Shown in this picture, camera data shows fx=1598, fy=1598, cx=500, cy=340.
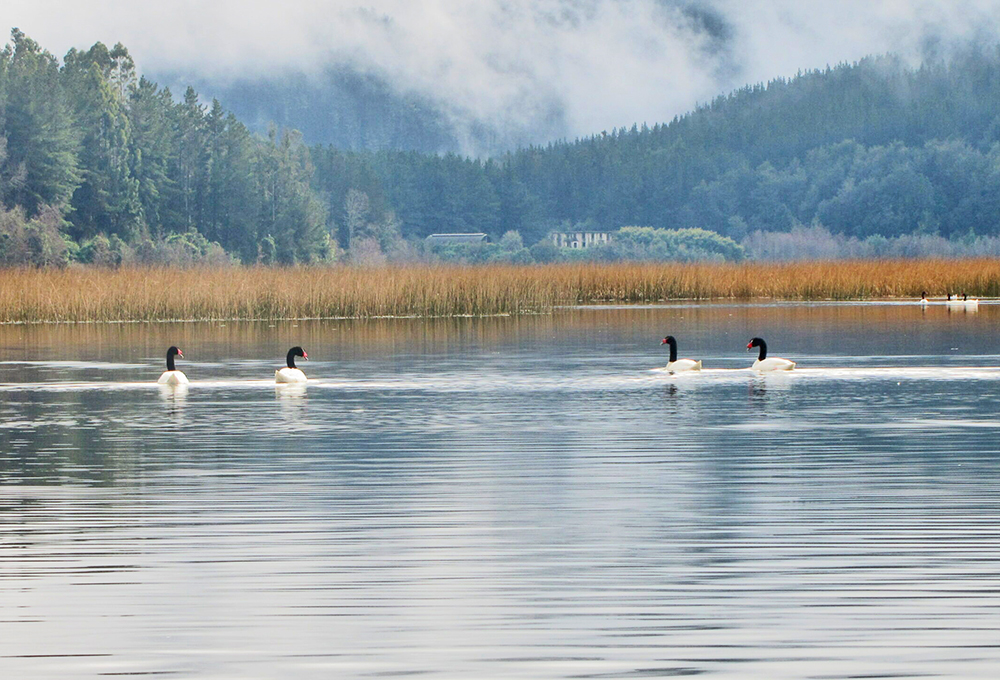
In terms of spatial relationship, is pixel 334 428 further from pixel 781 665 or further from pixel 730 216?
pixel 730 216

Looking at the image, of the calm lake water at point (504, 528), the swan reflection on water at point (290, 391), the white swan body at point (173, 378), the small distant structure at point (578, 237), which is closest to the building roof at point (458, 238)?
the small distant structure at point (578, 237)

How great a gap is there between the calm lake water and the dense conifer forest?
48202mm

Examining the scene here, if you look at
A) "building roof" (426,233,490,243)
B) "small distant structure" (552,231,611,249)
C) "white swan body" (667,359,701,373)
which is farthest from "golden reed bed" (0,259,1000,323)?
"small distant structure" (552,231,611,249)

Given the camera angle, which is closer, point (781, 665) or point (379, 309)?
point (781, 665)

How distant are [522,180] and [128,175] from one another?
9549cm

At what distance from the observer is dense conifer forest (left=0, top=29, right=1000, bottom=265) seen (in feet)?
243

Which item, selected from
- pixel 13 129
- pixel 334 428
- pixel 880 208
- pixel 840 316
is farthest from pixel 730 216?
pixel 334 428

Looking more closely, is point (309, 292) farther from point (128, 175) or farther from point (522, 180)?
point (522, 180)

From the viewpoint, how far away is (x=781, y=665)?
5.74 m

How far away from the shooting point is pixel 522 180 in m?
170

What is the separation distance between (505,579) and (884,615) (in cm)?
171

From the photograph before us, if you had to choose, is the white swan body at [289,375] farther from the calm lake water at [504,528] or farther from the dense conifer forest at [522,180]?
the dense conifer forest at [522,180]

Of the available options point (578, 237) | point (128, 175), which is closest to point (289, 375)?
point (128, 175)

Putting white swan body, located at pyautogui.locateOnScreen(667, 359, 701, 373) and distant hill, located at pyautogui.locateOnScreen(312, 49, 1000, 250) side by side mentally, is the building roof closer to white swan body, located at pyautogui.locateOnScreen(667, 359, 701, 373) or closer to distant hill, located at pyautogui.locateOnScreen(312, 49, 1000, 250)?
distant hill, located at pyautogui.locateOnScreen(312, 49, 1000, 250)
